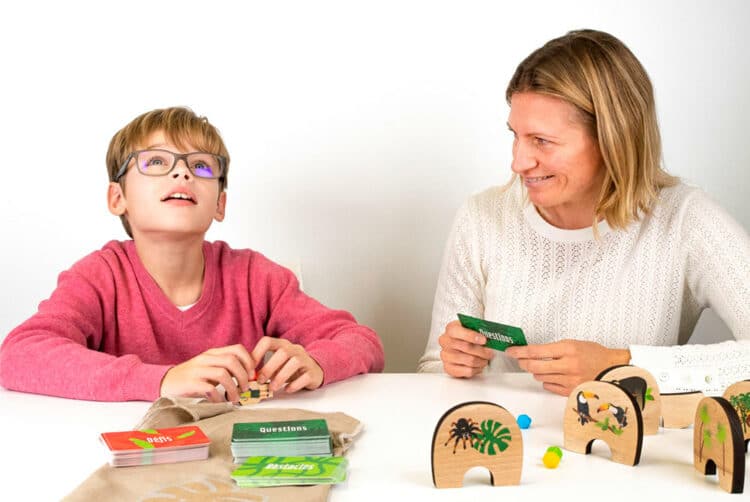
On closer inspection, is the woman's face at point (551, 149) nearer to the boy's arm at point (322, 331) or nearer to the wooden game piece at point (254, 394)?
the boy's arm at point (322, 331)

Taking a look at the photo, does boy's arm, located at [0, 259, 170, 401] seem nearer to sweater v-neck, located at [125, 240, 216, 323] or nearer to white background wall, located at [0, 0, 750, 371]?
sweater v-neck, located at [125, 240, 216, 323]

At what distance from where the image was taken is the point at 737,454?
1.17m

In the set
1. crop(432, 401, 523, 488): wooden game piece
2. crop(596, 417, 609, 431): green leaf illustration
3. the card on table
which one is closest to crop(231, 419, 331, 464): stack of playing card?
crop(432, 401, 523, 488): wooden game piece

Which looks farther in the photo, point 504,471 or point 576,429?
point 576,429

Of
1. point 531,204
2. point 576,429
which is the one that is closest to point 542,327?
point 531,204

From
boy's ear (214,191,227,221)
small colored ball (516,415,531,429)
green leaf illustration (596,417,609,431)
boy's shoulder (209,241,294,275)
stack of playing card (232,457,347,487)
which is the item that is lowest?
small colored ball (516,415,531,429)

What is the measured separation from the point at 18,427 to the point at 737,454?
43.4 inches

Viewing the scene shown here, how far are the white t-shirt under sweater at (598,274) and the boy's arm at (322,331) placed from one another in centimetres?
21

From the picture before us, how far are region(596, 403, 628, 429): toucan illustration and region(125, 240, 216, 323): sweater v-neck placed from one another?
41.0 inches

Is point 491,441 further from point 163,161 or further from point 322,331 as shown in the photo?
point 163,161

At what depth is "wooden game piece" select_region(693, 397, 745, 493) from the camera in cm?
118

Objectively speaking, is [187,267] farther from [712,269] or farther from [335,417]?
[712,269]

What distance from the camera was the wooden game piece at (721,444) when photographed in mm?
1178

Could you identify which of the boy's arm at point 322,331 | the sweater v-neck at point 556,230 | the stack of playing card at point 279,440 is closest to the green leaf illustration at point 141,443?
the stack of playing card at point 279,440
